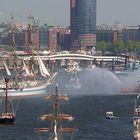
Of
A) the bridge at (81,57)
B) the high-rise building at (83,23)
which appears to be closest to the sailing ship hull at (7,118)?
the bridge at (81,57)

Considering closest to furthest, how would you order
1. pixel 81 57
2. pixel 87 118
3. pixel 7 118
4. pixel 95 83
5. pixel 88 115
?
1. pixel 7 118
2. pixel 87 118
3. pixel 88 115
4. pixel 95 83
5. pixel 81 57

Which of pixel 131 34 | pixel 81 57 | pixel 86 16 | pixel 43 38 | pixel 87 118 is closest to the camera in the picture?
pixel 87 118

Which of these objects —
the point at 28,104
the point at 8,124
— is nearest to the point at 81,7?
the point at 28,104

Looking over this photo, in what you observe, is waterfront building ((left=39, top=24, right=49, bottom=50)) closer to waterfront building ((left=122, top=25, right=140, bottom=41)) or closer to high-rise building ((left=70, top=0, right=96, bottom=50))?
high-rise building ((left=70, top=0, right=96, bottom=50))

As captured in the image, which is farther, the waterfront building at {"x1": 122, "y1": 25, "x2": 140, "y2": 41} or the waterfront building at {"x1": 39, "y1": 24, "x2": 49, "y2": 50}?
the waterfront building at {"x1": 122, "y1": 25, "x2": 140, "y2": 41}

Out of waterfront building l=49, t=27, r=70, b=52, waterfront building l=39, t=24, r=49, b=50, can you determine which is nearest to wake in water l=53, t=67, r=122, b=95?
waterfront building l=39, t=24, r=49, b=50

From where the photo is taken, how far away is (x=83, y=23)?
6427 inches

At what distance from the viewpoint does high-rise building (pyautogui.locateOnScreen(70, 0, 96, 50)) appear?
155 meters

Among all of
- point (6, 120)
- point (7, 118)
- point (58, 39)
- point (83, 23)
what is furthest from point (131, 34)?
point (7, 118)

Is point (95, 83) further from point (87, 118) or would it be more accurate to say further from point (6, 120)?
point (6, 120)

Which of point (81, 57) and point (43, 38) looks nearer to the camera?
point (81, 57)

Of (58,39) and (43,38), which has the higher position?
(43,38)

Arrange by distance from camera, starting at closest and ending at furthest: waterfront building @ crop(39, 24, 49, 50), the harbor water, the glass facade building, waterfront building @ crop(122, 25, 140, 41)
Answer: the harbor water, waterfront building @ crop(39, 24, 49, 50), waterfront building @ crop(122, 25, 140, 41), the glass facade building

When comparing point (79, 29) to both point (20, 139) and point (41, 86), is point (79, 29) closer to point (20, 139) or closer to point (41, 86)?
point (41, 86)
